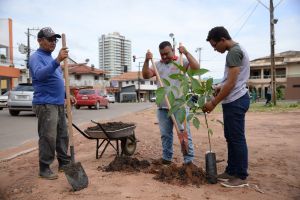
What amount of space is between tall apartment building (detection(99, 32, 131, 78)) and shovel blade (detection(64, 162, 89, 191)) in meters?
94.7

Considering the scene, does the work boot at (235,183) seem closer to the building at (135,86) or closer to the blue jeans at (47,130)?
the blue jeans at (47,130)

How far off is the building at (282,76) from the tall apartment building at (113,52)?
45.7 m

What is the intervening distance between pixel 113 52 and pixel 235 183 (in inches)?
3847

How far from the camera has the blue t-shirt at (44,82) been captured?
4363 millimetres

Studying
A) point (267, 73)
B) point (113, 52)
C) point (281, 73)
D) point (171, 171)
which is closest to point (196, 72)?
point (171, 171)

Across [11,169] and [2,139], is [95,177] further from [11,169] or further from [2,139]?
[2,139]

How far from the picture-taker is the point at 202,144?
756 centimetres

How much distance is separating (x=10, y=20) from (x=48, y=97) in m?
37.8

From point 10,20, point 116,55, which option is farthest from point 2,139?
point 116,55

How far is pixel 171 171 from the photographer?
437 centimetres

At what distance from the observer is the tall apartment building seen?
3939 inches

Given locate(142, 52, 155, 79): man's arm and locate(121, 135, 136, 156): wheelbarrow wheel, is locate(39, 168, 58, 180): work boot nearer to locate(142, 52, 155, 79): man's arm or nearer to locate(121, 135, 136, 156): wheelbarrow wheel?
locate(121, 135, 136, 156): wheelbarrow wheel

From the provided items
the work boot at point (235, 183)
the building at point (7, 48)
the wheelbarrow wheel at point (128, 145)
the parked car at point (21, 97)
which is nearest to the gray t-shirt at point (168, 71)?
the wheelbarrow wheel at point (128, 145)

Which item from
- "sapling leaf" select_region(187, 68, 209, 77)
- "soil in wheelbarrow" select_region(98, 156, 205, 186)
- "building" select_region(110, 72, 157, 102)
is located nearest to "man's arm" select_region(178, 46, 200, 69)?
"sapling leaf" select_region(187, 68, 209, 77)
